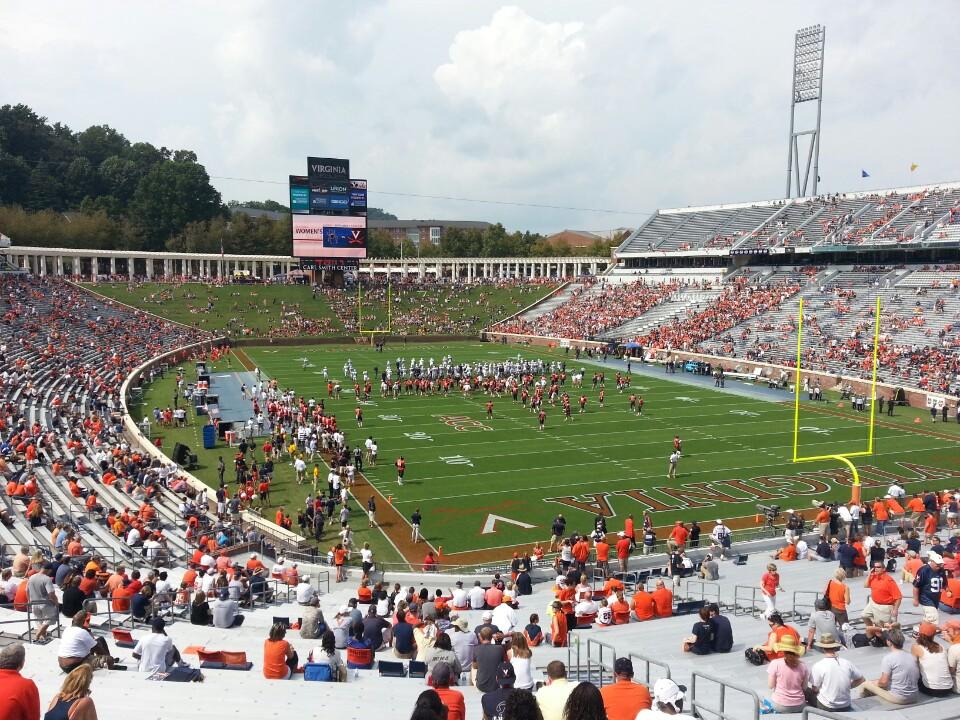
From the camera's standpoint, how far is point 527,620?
11.3m

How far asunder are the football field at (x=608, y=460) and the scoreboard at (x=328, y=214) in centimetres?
2538

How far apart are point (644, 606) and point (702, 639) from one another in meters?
2.19

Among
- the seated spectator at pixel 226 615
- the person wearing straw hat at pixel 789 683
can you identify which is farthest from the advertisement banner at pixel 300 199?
the person wearing straw hat at pixel 789 683

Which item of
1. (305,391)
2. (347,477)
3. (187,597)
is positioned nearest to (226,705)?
(187,597)

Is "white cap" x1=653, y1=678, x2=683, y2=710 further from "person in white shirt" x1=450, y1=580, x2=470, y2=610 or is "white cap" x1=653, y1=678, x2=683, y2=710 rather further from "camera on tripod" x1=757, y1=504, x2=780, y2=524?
"camera on tripod" x1=757, y1=504, x2=780, y2=524

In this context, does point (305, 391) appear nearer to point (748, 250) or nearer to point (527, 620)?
point (527, 620)

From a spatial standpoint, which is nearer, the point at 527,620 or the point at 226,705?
the point at 226,705

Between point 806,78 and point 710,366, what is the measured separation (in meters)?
30.1

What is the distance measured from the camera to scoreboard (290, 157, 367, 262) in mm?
59438

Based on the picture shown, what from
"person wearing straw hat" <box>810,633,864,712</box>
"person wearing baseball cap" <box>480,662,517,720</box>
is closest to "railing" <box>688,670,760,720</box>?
"person wearing straw hat" <box>810,633,864,712</box>

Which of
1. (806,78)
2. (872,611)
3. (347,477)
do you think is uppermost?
(806,78)

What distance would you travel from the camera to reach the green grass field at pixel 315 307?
59875mm

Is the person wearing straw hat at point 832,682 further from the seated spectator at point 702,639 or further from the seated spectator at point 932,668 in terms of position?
the seated spectator at point 702,639

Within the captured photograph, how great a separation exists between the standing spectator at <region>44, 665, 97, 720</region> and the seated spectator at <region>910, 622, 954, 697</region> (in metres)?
6.57
